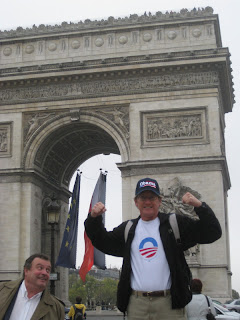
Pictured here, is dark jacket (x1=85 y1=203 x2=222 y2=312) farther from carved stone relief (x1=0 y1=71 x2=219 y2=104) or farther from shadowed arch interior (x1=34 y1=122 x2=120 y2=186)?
shadowed arch interior (x1=34 y1=122 x2=120 y2=186)

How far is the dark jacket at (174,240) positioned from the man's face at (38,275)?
49 cm

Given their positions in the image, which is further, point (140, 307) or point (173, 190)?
point (173, 190)

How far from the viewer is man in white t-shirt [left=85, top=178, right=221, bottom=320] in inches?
187

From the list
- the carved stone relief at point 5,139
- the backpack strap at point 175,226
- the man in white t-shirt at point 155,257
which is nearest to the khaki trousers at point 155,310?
the man in white t-shirt at point 155,257

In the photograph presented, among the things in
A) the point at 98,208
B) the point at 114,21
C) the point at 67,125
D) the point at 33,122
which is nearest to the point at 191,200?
the point at 98,208

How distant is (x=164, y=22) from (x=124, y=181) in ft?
25.6

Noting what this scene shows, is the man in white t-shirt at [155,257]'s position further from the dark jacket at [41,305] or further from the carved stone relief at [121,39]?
the carved stone relief at [121,39]

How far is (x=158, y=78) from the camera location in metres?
28.7

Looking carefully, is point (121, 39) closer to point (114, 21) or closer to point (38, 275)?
point (114, 21)

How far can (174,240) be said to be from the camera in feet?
16.0

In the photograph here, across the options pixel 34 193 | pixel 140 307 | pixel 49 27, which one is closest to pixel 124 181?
pixel 34 193

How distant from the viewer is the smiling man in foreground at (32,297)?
4754mm

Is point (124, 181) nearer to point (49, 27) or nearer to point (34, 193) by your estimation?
point (34, 193)

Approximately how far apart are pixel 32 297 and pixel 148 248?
3.18ft
